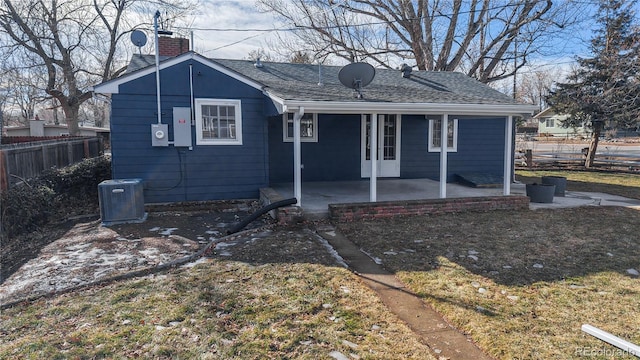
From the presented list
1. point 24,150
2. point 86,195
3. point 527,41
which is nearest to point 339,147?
point 86,195

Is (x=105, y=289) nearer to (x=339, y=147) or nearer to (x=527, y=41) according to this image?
(x=339, y=147)

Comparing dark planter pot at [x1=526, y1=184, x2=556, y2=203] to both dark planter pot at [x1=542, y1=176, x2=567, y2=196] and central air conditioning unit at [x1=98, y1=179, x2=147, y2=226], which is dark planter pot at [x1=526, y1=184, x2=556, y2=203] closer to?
dark planter pot at [x1=542, y1=176, x2=567, y2=196]

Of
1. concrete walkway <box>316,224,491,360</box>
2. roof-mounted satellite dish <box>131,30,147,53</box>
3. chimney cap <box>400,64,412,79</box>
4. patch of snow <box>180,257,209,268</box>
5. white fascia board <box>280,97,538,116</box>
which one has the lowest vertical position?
concrete walkway <box>316,224,491,360</box>

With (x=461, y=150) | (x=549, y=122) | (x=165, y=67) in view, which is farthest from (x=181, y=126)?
(x=549, y=122)

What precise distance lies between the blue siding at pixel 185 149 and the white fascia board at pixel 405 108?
4.23ft

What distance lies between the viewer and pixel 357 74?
8031mm

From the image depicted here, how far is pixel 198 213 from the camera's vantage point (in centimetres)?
817

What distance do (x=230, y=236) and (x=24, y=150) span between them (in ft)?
16.9

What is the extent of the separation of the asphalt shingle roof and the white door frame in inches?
40.5

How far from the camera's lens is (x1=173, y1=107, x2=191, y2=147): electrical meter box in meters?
8.12

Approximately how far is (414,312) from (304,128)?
23.9ft

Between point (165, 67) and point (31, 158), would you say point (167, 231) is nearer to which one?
point (165, 67)

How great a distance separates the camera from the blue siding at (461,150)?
36.9ft

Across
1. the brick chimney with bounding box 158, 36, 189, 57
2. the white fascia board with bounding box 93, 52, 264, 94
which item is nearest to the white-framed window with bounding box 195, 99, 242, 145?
the white fascia board with bounding box 93, 52, 264, 94
